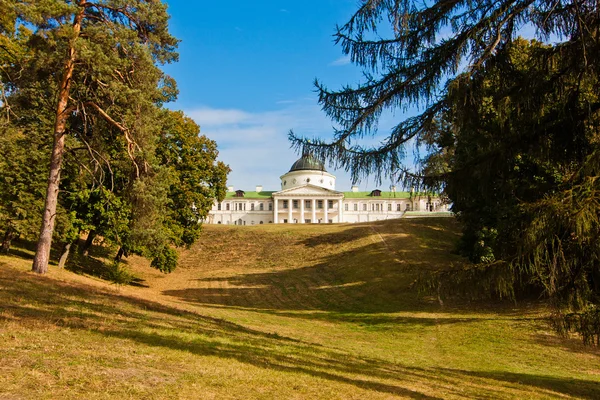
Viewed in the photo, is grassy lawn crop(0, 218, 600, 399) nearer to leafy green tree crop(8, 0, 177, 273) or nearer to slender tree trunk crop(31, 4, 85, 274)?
slender tree trunk crop(31, 4, 85, 274)

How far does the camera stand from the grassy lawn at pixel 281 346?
6.45 meters

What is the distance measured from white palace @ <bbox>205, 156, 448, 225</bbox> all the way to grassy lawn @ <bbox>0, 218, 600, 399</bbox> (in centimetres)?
6285

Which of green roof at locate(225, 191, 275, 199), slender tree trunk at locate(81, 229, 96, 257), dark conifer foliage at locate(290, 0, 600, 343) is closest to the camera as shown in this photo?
dark conifer foliage at locate(290, 0, 600, 343)

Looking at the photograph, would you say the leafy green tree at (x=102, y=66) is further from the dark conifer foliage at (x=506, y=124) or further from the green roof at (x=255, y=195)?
the green roof at (x=255, y=195)

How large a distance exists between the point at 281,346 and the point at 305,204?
83.1 meters

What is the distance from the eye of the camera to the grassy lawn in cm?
645

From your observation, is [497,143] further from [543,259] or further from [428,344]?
[428,344]

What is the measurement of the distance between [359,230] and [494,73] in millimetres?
39884

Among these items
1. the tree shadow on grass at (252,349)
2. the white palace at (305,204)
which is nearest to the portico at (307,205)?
the white palace at (305,204)

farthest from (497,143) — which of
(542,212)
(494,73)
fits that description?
(542,212)

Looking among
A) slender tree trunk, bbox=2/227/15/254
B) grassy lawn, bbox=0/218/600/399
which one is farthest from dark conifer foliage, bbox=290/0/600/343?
slender tree trunk, bbox=2/227/15/254

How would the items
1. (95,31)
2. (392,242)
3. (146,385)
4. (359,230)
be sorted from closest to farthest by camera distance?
1. (146,385)
2. (95,31)
3. (392,242)
4. (359,230)

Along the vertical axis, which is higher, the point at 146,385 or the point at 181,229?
the point at 181,229

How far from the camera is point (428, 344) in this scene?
53.3ft
